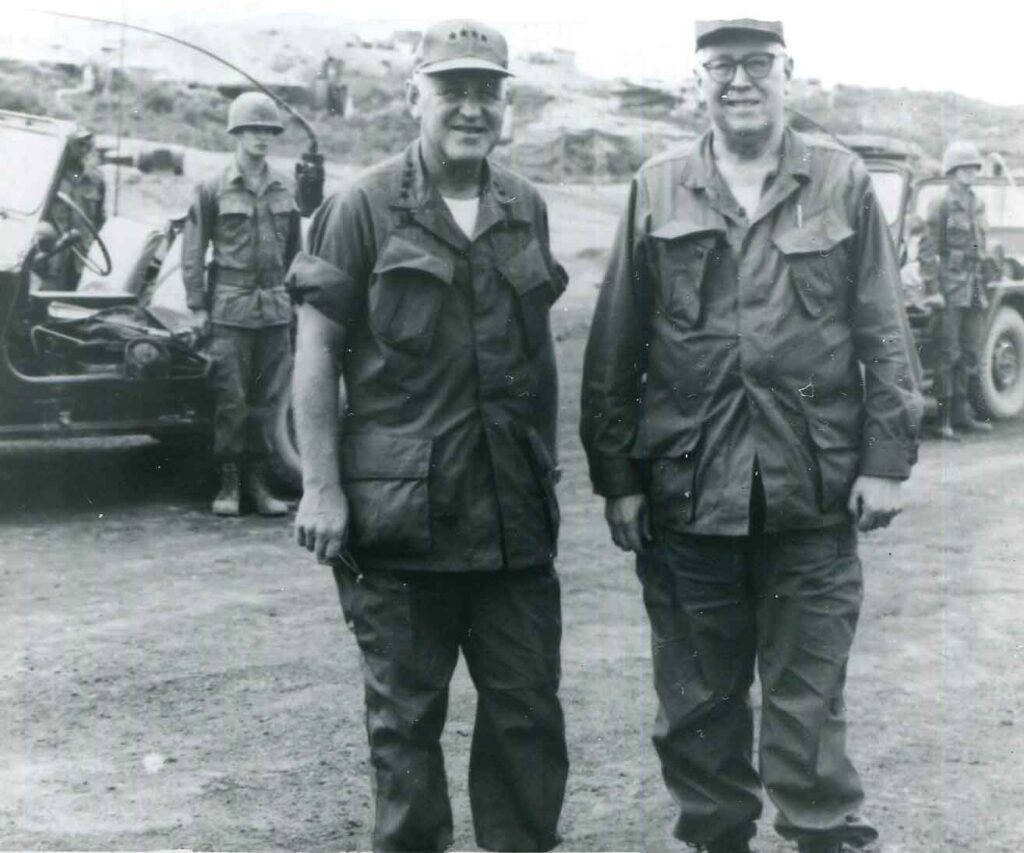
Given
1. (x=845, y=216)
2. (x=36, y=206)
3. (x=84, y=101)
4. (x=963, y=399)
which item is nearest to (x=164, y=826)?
(x=845, y=216)

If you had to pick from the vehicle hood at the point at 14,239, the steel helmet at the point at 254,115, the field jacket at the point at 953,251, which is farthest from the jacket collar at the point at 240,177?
the field jacket at the point at 953,251

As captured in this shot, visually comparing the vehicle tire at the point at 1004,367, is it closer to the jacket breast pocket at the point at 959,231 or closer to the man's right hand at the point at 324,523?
the jacket breast pocket at the point at 959,231

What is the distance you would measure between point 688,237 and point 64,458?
5.84 m

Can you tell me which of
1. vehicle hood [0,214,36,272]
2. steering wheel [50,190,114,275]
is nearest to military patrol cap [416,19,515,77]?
vehicle hood [0,214,36,272]

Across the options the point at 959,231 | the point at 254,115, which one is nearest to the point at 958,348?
the point at 959,231

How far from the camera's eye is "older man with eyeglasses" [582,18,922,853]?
9.45 feet

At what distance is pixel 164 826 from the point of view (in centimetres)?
→ 325

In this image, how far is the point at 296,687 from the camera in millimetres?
4246

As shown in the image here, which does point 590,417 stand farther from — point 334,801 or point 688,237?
point 334,801

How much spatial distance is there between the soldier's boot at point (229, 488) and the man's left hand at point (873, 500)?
433 centimetres

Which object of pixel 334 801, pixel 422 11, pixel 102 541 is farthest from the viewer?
pixel 102 541

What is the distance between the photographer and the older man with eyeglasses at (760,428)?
288 cm

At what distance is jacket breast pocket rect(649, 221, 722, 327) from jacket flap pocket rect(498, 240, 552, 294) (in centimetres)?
25

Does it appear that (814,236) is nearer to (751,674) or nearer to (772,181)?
(772,181)
